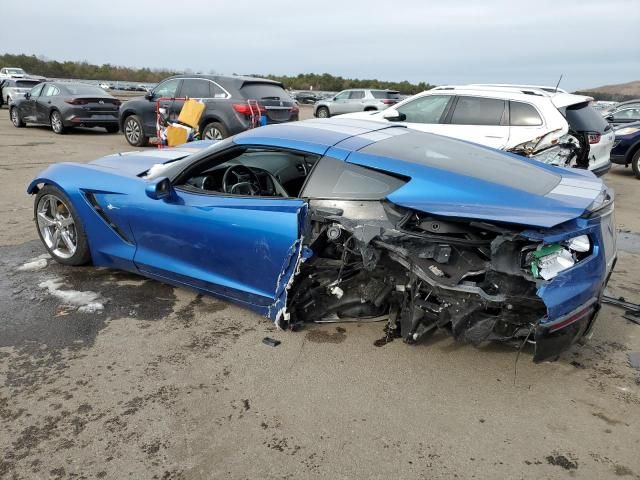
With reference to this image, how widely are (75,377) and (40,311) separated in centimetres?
104

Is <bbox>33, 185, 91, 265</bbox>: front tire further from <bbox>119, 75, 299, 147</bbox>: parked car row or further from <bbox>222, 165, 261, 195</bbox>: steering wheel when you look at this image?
<bbox>119, 75, 299, 147</bbox>: parked car row

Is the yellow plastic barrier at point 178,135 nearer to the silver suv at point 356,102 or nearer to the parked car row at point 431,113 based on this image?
the parked car row at point 431,113

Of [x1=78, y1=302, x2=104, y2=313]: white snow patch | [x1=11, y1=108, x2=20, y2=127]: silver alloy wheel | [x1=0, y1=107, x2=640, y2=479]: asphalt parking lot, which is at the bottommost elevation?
[x1=0, y1=107, x2=640, y2=479]: asphalt parking lot

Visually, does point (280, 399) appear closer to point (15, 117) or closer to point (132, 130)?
point (132, 130)

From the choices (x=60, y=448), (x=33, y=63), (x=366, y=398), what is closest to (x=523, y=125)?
(x=366, y=398)

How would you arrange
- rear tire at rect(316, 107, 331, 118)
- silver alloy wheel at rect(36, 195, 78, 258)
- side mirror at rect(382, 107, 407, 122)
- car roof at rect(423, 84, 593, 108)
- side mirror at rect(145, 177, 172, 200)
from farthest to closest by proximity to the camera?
rear tire at rect(316, 107, 331, 118) < side mirror at rect(382, 107, 407, 122) < car roof at rect(423, 84, 593, 108) < silver alloy wheel at rect(36, 195, 78, 258) < side mirror at rect(145, 177, 172, 200)

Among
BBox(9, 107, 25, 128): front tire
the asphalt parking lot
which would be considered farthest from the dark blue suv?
BBox(9, 107, 25, 128): front tire

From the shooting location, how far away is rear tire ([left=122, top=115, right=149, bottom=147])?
11.5 meters

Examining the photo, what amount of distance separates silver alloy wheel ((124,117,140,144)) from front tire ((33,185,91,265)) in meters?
7.57

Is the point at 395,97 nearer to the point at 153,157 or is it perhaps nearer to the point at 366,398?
the point at 153,157

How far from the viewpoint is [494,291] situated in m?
2.75

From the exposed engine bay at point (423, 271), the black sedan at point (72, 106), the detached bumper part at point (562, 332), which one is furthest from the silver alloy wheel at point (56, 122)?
the detached bumper part at point (562, 332)

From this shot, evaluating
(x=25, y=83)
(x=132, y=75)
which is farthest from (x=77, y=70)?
(x=25, y=83)

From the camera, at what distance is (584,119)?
741cm
